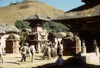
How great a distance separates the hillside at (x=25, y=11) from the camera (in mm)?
142375

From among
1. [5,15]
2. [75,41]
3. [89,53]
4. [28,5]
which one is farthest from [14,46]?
[28,5]

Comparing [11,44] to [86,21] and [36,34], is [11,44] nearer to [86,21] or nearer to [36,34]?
[36,34]

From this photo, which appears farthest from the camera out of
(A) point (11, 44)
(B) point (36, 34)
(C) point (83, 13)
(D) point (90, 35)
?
(B) point (36, 34)

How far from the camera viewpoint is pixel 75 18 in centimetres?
1628

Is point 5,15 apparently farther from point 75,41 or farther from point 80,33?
point 80,33

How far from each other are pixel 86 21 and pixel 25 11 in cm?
13827

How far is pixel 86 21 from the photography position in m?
16.0

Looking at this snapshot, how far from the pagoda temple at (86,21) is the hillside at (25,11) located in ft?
390

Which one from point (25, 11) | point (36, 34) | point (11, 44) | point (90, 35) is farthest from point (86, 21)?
point (25, 11)

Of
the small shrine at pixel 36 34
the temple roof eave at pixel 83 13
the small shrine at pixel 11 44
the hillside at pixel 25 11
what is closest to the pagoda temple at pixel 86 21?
the temple roof eave at pixel 83 13

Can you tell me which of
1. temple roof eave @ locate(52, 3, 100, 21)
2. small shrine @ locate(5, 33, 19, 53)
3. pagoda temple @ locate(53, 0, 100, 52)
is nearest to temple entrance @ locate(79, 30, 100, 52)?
pagoda temple @ locate(53, 0, 100, 52)

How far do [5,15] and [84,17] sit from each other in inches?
5236

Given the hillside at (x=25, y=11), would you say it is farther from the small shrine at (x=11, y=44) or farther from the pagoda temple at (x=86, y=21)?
the pagoda temple at (x=86, y=21)

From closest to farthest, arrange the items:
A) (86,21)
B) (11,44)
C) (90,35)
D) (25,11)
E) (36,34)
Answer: (86,21) < (90,35) < (11,44) < (36,34) < (25,11)
